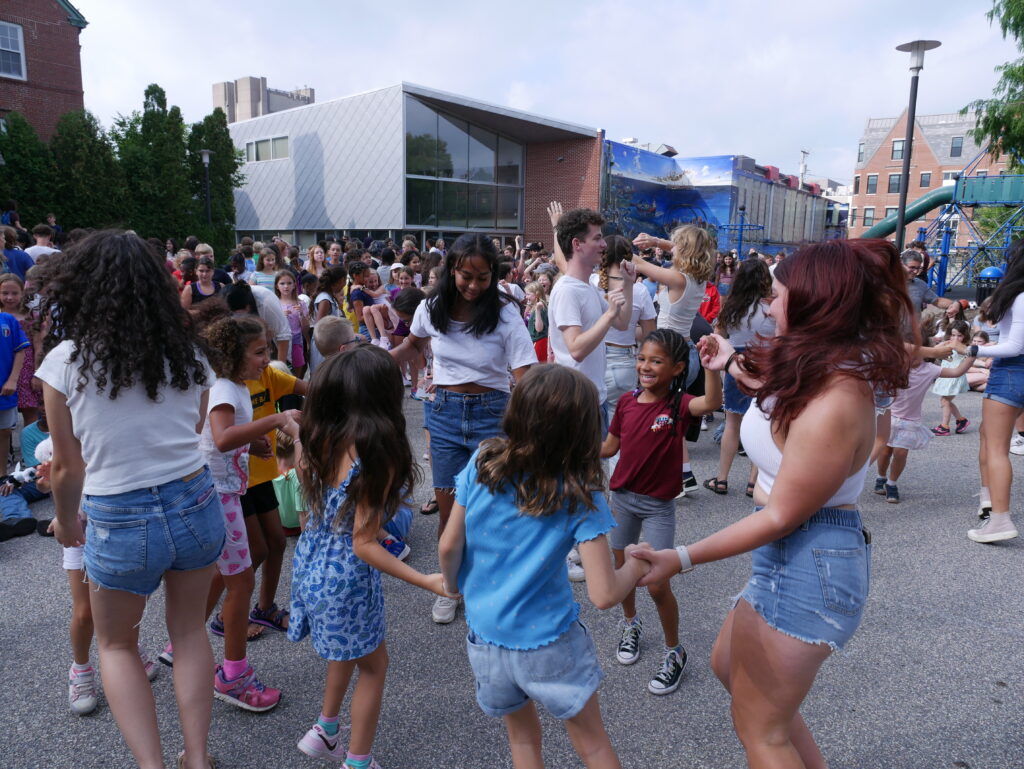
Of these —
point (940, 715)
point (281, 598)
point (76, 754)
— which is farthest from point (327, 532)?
point (940, 715)

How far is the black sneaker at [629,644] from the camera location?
2941 mm

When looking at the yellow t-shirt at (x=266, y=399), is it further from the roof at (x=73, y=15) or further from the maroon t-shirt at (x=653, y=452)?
the roof at (x=73, y=15)

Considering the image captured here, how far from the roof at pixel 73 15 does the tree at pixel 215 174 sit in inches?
174

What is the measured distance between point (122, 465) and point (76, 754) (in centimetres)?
125

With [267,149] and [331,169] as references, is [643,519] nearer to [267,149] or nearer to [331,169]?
[331,169]

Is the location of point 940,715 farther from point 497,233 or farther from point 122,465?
point 497,233

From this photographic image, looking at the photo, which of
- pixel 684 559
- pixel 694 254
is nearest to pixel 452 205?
pixel 694 254

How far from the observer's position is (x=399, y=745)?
7.89 ft

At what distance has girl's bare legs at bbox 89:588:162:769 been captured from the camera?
6.59ft

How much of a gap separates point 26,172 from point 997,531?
2351cm

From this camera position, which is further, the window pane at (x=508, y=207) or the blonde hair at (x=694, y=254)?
the window pane at (x=508, y=207)

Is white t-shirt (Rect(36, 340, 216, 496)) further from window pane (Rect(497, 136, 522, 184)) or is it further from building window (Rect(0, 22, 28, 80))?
building window (Rect(0, 22, 28, 80))

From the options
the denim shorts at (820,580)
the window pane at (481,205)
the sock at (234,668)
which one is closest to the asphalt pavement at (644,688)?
the sock at (234,668)

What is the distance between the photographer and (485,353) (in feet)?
10.5
